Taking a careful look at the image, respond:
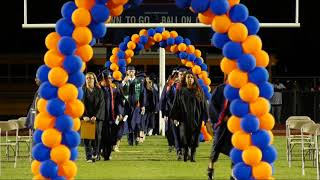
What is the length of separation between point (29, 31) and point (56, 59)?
23711 millimetres

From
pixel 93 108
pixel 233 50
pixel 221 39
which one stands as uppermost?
pixel 221 39

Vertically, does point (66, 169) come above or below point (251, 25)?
below

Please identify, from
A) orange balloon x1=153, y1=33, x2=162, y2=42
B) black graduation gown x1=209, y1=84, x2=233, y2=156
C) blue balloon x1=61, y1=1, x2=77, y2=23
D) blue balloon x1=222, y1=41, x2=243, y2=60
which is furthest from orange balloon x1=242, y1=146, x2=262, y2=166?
orange balloon x1=153, y1=33, x2=162, y2=42

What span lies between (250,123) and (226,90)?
59 centimetres

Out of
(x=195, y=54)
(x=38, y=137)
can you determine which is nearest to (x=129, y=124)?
(x=195, y=54)

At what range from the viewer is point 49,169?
978cm

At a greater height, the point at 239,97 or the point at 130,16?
the point at 130,16

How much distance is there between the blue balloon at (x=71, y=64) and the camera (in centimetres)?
991

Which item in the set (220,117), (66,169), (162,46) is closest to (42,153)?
(66,169)

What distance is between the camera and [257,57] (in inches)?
386

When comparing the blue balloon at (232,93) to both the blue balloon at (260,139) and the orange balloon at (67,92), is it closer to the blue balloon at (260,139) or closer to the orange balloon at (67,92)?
the blue balloon at (260,139)

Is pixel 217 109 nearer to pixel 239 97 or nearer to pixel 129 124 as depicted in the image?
pixel 239 97

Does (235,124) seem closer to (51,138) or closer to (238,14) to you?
(238,14)

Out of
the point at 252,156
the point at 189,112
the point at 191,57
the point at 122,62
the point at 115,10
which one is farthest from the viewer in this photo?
the point at 191,57
